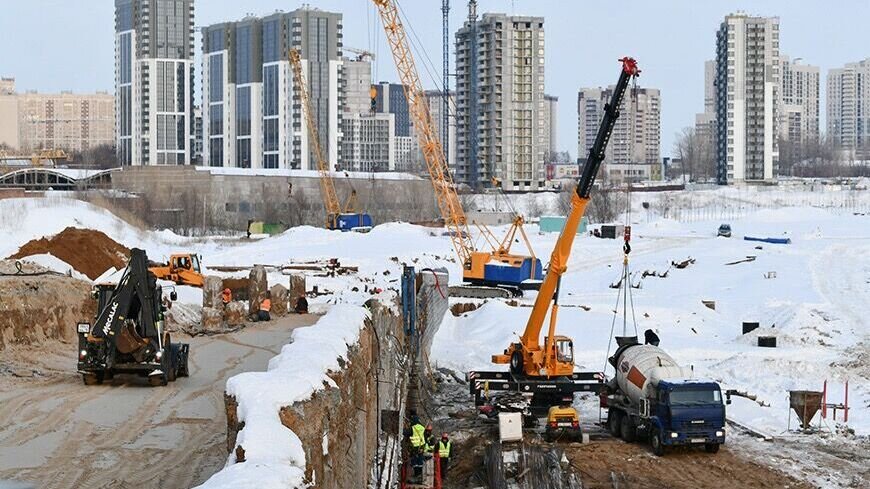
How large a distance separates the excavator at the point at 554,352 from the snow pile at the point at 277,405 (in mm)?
9779

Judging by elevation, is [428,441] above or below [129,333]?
below

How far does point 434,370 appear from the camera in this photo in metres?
29.7

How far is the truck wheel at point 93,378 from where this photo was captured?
22266 mm

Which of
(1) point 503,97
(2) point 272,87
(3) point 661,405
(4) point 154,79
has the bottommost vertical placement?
(3) point 661,405

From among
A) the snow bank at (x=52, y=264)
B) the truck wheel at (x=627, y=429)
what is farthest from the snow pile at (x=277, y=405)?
the snow bank at (x=52, y=264)

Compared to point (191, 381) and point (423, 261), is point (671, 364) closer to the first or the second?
point (191, 381)

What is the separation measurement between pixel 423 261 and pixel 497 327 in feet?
77.8

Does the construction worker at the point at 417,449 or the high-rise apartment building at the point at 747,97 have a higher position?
the high-rise apartment building at the point at 747,97

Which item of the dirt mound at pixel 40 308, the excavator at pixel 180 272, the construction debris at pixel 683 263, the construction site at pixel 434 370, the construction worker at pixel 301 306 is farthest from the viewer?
the construction debris at pixel 683 263

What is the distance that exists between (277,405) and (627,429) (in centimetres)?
1300

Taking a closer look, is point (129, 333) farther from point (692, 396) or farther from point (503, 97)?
point (503, 97)

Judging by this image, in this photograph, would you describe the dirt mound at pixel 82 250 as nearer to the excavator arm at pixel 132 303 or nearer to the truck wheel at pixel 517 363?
the truck wheel at pixel 517 363

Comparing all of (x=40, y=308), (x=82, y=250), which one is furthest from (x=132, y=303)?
(x=82, y=250)

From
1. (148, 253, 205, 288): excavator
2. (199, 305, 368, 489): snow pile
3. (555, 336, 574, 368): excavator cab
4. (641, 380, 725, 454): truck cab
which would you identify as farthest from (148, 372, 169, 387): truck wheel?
(148, 253, 205, 288): excavator
